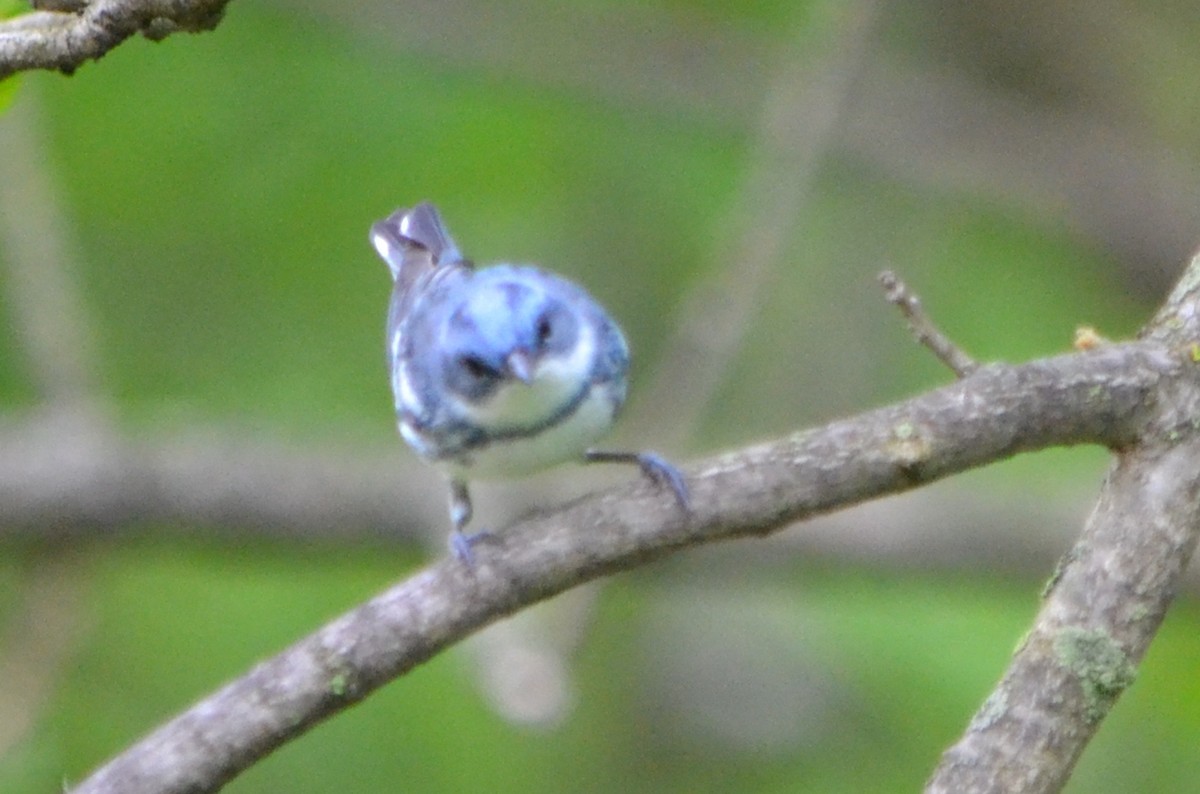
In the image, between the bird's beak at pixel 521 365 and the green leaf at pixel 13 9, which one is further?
the bird's beak at pixel 521 365

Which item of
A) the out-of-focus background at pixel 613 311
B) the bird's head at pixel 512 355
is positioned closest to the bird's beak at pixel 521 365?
the bird's head at pixel 512 355

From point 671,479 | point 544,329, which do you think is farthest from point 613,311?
point 671,479

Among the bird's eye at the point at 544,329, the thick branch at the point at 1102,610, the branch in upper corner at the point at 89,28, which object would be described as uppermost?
the bird's eye at the point at 544,329

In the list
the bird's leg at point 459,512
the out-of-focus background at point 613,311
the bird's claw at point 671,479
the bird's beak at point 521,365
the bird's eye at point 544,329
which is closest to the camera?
the bird's claw at point 671,479

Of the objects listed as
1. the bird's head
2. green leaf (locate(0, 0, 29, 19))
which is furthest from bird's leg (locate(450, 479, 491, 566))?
green leaf (locate(0, 0, 29, 19))

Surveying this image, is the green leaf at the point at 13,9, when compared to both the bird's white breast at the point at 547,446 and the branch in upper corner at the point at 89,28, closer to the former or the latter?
the branch in upper corner at the point at 89,28

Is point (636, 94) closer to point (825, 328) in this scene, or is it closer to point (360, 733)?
point (825, 328)
